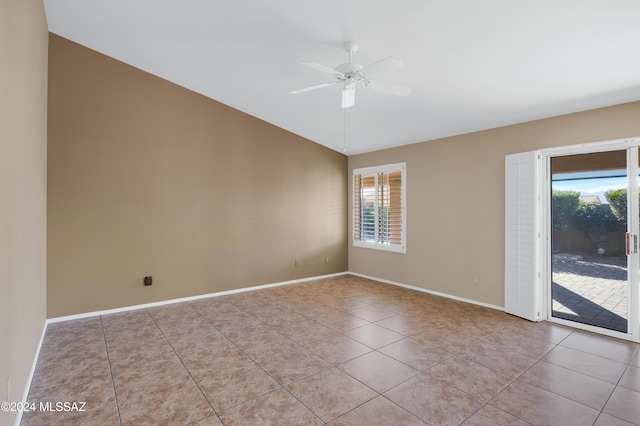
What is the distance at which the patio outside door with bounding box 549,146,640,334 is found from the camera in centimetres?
352

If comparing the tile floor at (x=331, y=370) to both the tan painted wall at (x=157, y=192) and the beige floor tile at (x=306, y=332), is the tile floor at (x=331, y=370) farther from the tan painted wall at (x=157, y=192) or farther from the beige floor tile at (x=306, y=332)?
the tan painted wall at (x=157, y=192)

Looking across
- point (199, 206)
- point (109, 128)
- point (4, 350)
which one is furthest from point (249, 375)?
point (109, 128)

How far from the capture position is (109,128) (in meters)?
4.25

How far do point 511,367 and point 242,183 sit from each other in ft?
14.4

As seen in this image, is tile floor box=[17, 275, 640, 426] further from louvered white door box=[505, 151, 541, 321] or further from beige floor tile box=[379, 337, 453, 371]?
louvered white door box=[505, 151, 541, 321]

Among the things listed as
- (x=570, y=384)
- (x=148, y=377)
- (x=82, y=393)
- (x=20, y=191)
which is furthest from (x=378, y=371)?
(x=20, y=191)

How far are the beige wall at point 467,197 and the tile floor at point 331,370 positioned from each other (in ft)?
2.60

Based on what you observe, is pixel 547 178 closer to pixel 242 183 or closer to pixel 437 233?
pixel 437 233

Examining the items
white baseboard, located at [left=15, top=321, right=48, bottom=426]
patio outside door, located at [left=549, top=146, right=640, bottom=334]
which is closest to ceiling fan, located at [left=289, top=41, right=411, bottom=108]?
patio outside door, located at [left=549, top=146, right=640, bottom=334]

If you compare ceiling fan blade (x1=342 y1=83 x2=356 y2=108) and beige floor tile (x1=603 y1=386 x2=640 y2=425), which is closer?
beige floor tile (x1=603 y1=386 x2=640 y2=425)

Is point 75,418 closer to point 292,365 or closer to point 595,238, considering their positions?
point 292,365

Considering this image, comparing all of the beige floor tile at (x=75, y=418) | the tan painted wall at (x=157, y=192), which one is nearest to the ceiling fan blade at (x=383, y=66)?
the beige floor tile at (x=75, y=418)

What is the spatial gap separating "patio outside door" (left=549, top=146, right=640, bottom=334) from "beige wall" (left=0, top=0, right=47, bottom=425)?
5.28m

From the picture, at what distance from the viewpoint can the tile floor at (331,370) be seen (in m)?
2.22
